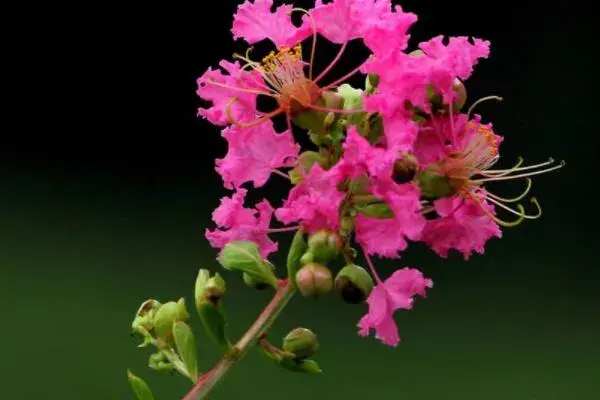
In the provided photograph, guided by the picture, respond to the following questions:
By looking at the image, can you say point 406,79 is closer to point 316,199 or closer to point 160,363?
point 316,199

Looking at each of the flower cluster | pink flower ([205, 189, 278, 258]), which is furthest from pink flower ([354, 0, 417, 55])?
pink flower ([205, 189, 278, 258])


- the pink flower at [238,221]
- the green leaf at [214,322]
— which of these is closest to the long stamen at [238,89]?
the pink flower at [238,221]

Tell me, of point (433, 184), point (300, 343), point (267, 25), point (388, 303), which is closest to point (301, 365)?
point (300, 343)

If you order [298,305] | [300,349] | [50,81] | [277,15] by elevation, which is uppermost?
[50,81]

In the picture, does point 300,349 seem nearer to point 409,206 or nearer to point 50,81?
point 409,206

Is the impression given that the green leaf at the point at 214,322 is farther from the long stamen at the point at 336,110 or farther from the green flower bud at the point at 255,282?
the long stamen at the point at 336,110

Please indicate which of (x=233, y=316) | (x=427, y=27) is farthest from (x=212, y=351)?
(x=427, y=27)
